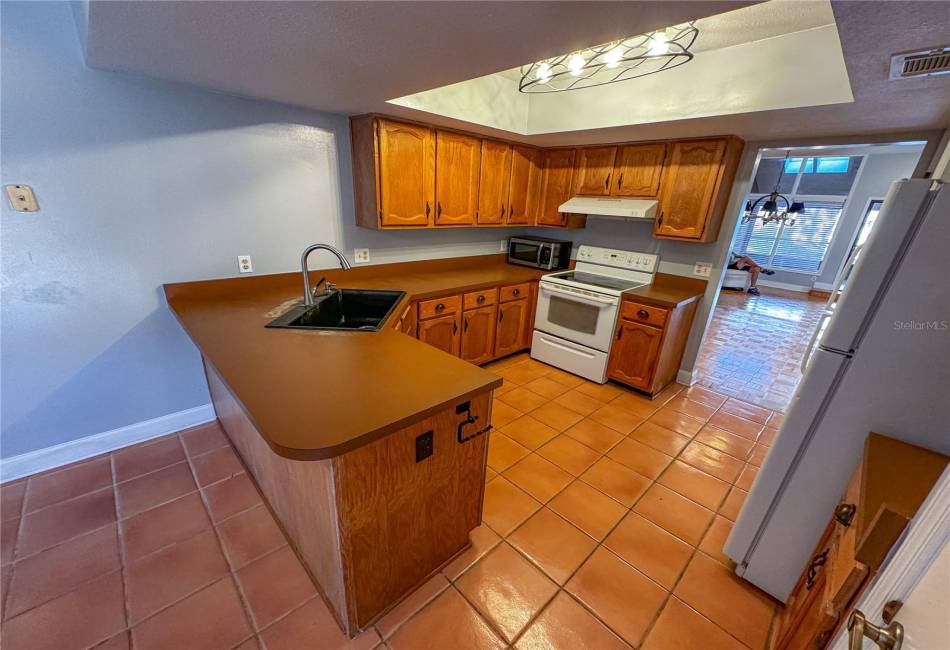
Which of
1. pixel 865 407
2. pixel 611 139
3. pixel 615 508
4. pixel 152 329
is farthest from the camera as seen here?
pixel 611 139

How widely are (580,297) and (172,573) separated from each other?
9.45 feet

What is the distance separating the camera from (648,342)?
2820mm

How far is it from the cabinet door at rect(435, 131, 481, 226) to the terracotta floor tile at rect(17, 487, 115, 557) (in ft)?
8.17

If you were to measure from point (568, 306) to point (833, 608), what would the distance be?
2.47 metres

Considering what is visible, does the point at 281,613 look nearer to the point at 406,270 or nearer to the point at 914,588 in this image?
the point at 914,588

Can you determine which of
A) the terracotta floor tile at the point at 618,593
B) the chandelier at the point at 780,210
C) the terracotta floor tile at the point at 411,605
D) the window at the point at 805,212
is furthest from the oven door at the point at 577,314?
the window at the point at 805,212

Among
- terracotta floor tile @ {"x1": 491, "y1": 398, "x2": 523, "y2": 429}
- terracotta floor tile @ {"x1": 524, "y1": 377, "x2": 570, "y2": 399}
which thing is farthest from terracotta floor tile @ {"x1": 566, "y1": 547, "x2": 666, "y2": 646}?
terracotta floor tile @ {"x1": 524, "y1": 377, "x2": 570, "y2": 399}

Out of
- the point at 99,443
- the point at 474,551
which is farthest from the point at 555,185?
the point at 99,443

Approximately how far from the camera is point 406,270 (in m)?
3.10

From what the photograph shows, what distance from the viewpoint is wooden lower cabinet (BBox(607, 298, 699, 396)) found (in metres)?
2.76

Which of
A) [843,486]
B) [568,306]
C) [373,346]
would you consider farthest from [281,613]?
[568,306]

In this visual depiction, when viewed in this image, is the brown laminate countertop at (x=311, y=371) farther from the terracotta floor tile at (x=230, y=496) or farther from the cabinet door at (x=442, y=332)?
the terracotta floor tile at (x=230, y=496)

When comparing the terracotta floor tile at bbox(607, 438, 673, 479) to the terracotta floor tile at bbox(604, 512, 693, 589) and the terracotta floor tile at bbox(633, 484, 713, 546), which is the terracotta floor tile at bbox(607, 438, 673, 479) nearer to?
the terracotta floor tile at bbox(633, 484, 713, 546)

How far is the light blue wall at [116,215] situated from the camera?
1.60m
